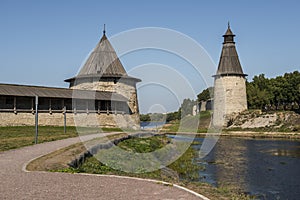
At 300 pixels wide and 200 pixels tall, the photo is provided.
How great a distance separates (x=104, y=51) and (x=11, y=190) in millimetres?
27710

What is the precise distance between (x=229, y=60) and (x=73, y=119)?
2235cm

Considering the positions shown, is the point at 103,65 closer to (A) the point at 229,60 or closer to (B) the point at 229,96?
(B) the point at 229,96

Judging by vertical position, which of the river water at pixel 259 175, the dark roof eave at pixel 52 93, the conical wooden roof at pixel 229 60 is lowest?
the river water at pixel 259 175

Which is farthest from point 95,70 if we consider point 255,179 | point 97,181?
point 97,181

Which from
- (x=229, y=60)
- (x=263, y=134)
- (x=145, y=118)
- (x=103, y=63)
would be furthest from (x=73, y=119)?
(x=229, y=60)

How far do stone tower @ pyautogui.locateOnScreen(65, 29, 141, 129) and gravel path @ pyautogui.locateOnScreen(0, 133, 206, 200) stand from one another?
22.9 meters

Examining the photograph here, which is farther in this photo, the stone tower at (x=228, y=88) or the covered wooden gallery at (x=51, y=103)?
the stone tower at (x=228, y=88)

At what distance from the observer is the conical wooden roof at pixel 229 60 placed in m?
40.6

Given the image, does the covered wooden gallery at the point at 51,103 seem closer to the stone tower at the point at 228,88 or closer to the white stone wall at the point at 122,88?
the white stone wall at the point at 122,88

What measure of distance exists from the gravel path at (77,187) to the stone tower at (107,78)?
22906 millimetres

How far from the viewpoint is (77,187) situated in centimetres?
579

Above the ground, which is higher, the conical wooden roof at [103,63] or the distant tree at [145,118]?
the conical wooden roof at [103,63]

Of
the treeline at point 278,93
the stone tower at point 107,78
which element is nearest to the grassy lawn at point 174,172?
the stone tower at point 107,78

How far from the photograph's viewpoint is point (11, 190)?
17.9ft
